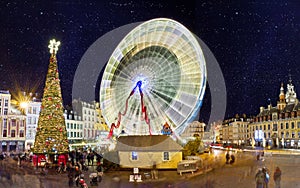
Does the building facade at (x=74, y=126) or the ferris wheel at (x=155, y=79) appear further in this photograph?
the building facade at (x=74, y=126)

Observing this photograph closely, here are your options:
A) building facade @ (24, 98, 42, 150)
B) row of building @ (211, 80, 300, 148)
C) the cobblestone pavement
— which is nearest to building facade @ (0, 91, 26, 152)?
building facade @ (24, 98, 42, 150)

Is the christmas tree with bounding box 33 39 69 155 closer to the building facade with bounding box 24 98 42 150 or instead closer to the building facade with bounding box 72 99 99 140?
the building facade with bounding box 24 98 42 150

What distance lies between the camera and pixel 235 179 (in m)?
11.4

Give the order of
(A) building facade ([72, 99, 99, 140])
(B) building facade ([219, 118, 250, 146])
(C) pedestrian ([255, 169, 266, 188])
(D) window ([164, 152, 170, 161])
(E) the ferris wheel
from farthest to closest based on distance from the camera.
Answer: (A) building facade ([72, 99, 99, 140]) < (B) building facade ([219, 118, 250, 146]) < (E) the ferris wheel < (D) window ([164, 152, 170, 161]) < (C) pedestrian ([255, 169, 266, 188])

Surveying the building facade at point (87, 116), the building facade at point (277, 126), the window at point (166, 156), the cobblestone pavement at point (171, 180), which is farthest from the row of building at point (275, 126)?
the building facade at point (87, 116)

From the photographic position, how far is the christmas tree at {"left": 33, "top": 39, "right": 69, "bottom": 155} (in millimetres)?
16438

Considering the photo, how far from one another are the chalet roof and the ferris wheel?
32cm

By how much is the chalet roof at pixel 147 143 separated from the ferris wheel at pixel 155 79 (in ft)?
1.04

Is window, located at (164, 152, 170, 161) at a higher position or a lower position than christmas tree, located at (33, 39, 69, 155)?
lower

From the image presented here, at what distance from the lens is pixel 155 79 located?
1638 centimetres

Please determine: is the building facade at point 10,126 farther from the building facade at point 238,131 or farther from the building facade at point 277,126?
the building facade at point 277,126

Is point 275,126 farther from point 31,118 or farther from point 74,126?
point 74,126

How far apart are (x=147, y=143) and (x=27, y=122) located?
18294 mm

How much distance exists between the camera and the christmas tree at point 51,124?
1644 centimetres
